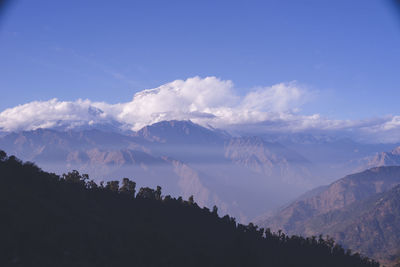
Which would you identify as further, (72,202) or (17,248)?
(72,202)

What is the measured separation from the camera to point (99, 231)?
87.1m

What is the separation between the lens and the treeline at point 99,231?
6538cm

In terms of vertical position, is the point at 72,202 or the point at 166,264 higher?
the point at 72,202

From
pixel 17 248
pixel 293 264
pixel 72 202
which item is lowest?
pixel 293 264

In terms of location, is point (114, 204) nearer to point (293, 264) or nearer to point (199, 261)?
point (199, 261)

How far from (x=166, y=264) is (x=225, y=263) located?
23.5m

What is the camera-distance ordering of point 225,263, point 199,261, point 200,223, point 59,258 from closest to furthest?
point 59,258 → point 199,261 → point 225,263 → point 200,223

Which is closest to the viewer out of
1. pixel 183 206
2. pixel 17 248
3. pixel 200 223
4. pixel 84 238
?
pixel 17 248

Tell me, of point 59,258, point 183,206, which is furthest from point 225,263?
point 183,206

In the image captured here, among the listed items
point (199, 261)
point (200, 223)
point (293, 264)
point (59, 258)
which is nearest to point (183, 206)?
point (200, 223)

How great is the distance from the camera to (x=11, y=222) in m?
66.2

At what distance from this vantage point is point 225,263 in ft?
322

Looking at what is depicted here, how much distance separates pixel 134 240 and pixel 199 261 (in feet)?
58.2

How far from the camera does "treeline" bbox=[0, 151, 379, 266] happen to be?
65.4 meters
